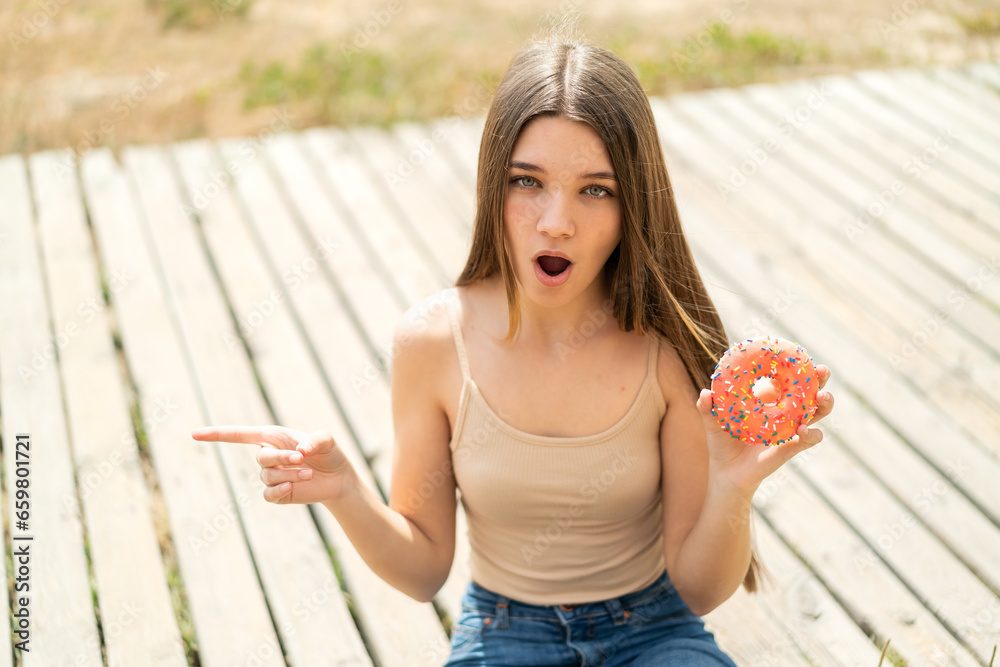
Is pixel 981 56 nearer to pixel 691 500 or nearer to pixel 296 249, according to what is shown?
pixel 296 249

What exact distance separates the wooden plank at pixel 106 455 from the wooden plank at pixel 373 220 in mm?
1063

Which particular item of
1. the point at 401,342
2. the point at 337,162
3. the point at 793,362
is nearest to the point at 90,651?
the point at 401,342

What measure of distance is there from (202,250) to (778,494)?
8.53 ft

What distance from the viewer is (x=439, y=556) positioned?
203cm

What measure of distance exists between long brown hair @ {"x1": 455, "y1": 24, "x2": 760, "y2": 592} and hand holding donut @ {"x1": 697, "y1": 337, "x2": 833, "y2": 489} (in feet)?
0.44

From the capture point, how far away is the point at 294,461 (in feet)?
5.45

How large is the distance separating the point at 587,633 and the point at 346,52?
4.94m
